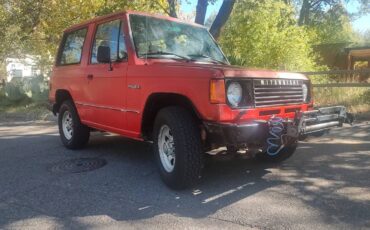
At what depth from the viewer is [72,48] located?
709 cm

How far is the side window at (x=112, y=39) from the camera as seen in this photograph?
18.5ft

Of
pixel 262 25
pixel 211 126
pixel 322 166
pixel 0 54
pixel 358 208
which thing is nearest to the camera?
pixel 358 208

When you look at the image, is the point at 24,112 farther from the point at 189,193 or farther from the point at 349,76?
the point at 349,76

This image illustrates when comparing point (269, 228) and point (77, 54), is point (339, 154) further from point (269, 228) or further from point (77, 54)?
point (77, 54)

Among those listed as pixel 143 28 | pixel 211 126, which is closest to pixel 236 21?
pixel 143 28

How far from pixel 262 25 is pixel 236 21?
51.6 inches

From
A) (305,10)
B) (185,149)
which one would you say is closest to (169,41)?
(185,149)

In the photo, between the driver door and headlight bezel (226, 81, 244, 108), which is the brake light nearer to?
headlight bezel (226, 81, 244, 108)

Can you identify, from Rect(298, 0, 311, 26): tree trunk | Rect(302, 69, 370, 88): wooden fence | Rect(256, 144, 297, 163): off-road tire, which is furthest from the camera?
Rect(298, 0, 311, 26): tree trunk

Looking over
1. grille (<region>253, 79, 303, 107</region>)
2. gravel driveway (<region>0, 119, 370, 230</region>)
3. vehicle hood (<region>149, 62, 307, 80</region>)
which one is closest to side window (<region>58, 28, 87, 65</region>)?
gravel driveway (<region>0, 119, 370, 230</region>)

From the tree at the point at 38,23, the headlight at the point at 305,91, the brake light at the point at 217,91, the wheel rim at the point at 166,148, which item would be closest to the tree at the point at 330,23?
the tree at the point at 38,23

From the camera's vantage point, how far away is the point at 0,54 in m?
19.8

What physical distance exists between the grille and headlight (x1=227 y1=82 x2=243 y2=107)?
18 centimetres

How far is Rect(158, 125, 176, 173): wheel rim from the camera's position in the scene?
4941 mm
